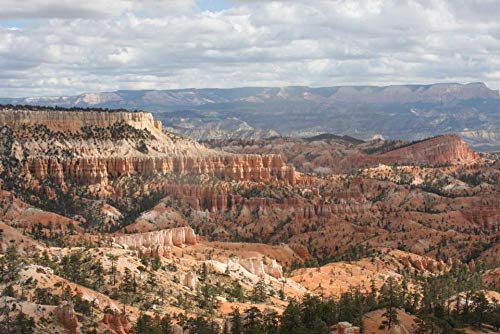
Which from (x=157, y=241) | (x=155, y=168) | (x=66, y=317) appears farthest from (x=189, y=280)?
(x=155, y=168)

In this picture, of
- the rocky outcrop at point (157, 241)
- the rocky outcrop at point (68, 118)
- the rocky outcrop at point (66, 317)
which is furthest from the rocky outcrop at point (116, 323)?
the rocky outcrop at point (68, 118)

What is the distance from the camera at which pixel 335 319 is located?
6869 cm

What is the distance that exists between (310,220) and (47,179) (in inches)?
1758

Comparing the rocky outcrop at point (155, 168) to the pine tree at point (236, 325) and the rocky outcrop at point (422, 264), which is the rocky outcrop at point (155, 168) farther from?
the pine tree at point (236, 325)

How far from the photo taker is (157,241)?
10575 cm

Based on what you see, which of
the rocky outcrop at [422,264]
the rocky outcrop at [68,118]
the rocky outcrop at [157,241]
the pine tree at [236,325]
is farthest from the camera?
the rocky outcrop at [68,118]

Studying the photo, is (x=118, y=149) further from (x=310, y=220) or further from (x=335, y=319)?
(x=335, y=319)

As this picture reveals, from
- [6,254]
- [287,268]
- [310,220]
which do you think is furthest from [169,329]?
[310,220]

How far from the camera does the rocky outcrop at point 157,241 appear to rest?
94.8m

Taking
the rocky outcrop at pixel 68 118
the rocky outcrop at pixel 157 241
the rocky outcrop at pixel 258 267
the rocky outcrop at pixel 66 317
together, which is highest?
the rocky outcrop at pixel 68 118

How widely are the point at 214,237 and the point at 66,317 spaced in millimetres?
80130

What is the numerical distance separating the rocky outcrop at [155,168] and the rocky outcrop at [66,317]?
91.5 m

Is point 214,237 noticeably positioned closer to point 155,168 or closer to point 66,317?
point 155,168

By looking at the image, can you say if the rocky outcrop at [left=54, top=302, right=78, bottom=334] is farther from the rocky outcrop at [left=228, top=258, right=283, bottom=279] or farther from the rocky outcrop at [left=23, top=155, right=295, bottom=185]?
the rocky outcrop at [left=23, top=155, right=295, bottom=185]
